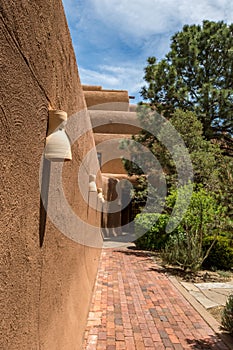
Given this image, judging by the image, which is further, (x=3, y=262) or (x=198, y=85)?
(x=198, y=85)

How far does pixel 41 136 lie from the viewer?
1.71 m

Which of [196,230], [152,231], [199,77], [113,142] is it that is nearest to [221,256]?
[196,230]

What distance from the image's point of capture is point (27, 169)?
146 centimetres

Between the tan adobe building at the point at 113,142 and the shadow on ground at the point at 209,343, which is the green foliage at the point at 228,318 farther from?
the tan adobe building at the point at 113,142

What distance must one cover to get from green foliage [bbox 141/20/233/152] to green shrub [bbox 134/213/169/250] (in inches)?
237

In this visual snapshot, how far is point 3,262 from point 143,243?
41.3 feet

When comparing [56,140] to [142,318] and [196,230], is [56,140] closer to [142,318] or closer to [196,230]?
[142,318]

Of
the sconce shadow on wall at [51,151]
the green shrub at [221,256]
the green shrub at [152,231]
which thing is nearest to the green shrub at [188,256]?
the green shrub at [221,256]

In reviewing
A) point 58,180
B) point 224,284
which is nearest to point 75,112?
point 58,180

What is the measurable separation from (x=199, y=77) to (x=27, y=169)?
657 inches

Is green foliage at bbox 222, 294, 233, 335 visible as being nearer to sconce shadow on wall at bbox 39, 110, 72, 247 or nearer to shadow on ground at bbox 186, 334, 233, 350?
shadow on ground at bbox 186, 334, 233, 350

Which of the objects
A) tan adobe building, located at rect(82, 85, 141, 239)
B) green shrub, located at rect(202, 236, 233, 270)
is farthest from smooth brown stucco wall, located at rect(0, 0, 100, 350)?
tan adobe building, located at rect(82, 85, 141, 239)

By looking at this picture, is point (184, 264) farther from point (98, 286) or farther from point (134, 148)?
point (134, 148)

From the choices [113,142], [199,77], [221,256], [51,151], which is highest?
[199,77]
